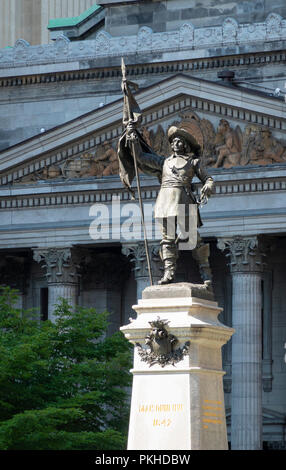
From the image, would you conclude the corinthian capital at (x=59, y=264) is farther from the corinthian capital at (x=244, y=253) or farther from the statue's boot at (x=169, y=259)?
the statue's boot at (x=169, y=259)

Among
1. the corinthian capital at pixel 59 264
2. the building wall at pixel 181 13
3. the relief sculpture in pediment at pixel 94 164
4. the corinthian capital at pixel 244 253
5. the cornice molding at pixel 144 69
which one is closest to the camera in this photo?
the corinthian capital at pixel 244 253

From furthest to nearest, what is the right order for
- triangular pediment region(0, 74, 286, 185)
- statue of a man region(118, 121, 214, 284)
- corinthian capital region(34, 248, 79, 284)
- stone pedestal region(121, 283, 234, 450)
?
corinthian capital region(34, 248, 79, 284), triangular pediment region(0, 74, 286, 185), statue of a man region(118, 121, 214, 284), stone pedestal region(121, 283, 234, 450)

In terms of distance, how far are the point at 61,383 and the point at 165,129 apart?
2277 cm

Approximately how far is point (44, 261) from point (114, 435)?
2948 cm

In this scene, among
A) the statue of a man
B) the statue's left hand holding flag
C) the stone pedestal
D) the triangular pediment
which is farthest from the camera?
the triangular pediment

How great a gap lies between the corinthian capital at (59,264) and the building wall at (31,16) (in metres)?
32.7

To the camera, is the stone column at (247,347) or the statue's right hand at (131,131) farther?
the stone column at (247,347)

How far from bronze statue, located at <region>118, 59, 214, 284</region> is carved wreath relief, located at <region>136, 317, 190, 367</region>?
1.35 m

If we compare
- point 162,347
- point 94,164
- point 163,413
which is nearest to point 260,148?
point 94,164

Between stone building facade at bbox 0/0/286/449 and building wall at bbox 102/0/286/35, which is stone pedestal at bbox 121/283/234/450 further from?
building wall at bbox 102/0/286/35

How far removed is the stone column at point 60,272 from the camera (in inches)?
3716

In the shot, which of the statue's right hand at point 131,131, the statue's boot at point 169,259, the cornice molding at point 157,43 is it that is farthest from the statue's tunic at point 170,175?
the cornice molding at point 157,43

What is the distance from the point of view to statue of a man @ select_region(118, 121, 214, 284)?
41000mm

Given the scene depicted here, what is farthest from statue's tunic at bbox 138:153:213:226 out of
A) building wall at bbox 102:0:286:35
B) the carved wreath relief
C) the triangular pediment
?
building wall at bbox 102:0:286:35
